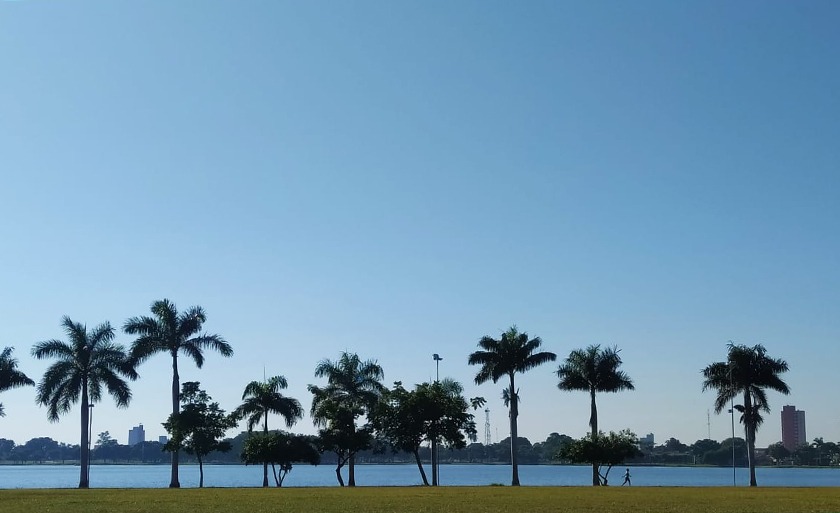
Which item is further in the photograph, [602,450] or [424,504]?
[602,450]

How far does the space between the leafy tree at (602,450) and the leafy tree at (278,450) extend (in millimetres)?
22788

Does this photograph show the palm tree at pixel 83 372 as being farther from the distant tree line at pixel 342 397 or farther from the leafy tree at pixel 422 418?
A: the leafy tree at pixel 422 418

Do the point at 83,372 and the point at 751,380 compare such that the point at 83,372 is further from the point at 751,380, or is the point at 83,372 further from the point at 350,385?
the point at 751,380

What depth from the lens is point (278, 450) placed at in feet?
272

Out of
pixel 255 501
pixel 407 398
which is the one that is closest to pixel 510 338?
pixel 407 398

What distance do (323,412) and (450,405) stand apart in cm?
1124

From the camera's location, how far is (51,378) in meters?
75.6

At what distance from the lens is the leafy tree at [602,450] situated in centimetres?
8319

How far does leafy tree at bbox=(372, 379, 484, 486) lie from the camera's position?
271 feet

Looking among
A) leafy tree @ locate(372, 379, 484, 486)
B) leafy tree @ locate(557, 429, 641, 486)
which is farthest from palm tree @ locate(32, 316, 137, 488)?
leafy tree @ locate(557, 429, 641, 486)

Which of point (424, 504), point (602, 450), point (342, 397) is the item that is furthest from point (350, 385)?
point (424, 504)

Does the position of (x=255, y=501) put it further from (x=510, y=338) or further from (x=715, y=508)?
(x=510, y=338)

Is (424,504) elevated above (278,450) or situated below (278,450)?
above

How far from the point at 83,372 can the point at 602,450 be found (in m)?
44.2
